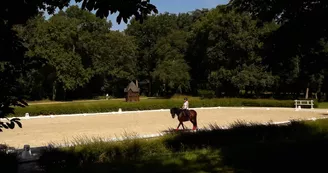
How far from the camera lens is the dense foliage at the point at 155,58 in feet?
179

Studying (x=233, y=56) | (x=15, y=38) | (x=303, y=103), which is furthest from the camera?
(x=233, y=56)

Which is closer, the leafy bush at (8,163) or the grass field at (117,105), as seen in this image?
the leafy bush at (8,163)

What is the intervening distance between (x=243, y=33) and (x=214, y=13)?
11050mm

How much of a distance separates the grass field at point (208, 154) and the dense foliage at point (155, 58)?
37.2 meters

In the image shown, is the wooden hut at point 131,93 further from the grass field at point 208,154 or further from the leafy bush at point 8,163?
the leafy bush at point 8,163

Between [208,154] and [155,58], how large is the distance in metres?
62.9

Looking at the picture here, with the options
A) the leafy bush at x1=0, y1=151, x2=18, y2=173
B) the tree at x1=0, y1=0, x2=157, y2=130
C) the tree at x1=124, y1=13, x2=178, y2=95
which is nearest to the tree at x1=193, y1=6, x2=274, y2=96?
the tree at x1=124, y1=13, x2=178, y2=95

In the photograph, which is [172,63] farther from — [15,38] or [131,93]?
[15,38]

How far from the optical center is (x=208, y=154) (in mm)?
8602

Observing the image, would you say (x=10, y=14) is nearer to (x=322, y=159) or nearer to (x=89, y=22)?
(x=322, y=159)

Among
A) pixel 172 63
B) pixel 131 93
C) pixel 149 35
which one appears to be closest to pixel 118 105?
pixel 131 93

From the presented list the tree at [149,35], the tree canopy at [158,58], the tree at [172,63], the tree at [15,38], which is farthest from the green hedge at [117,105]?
the tree at [149,35]

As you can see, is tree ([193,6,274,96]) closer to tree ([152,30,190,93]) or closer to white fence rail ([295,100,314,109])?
tree ([152,30,190,93])

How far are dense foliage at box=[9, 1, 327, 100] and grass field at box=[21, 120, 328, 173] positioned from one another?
37215mm
